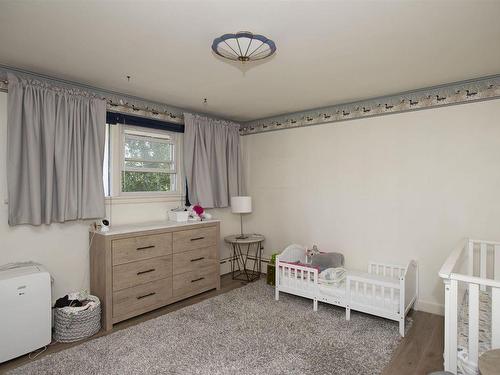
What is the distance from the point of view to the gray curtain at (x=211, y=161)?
12.6 feet

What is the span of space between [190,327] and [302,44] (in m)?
2.57

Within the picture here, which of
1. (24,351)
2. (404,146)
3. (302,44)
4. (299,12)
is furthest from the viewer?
(404,146)

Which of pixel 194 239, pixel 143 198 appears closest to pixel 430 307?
pixel 194 239

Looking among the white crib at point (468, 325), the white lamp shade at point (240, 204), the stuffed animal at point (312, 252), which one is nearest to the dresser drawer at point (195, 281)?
the white lamp shade at point (240, 204)

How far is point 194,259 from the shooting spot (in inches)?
138

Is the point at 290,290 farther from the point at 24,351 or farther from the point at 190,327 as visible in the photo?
the point at 24,351

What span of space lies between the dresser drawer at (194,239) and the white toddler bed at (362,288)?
869mm

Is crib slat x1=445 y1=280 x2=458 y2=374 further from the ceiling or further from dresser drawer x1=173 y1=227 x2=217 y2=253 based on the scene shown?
dresser drawer x1=173 y1=227 x2=217 y2=253

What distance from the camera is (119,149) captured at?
332 cm

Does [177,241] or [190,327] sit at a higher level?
[177,241]

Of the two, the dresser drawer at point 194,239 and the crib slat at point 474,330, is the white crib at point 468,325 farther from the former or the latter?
the dresser drawer at point 194,239

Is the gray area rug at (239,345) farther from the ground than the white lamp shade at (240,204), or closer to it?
closer to it

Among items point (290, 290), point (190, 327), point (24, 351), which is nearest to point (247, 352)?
point (190, 327)

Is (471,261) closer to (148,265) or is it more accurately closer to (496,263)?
(496,263)
